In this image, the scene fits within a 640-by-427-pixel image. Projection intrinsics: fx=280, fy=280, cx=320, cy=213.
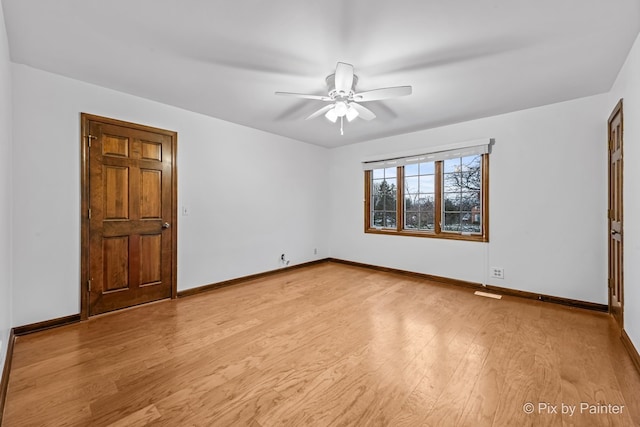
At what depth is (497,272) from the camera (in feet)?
12.2

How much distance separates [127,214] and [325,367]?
267 centimetres

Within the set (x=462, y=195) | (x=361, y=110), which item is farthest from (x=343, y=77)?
(x=462, y=195)

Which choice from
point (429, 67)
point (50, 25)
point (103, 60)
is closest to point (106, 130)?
point (103, 60)

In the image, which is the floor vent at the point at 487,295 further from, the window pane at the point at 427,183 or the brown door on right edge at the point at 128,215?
the brown door on right edge at the point at 128,215

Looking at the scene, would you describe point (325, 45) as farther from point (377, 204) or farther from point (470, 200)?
point (377, 204)

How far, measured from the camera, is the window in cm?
394

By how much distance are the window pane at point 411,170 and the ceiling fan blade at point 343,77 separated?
8.20ft

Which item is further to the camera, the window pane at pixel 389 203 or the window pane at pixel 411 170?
the window pane at pixel 389 203

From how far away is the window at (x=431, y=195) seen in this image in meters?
3.94

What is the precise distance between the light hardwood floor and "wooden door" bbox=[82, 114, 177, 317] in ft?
1.05

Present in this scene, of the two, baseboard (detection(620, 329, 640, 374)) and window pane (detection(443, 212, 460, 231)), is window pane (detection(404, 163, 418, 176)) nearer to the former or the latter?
window pane (detection(443, 212, 460, 231))

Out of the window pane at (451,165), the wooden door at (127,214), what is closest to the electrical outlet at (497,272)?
the window pane at (451,165)

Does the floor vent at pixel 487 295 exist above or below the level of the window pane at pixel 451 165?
below

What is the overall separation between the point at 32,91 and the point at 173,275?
224 centimetres
